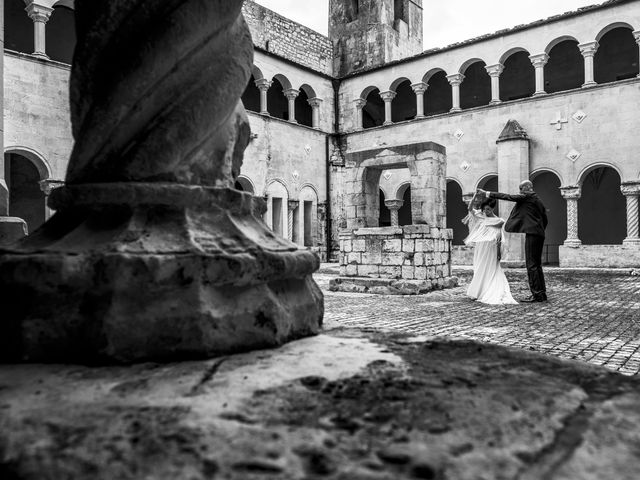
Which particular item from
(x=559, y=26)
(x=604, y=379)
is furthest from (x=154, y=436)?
(x=559, y=26)

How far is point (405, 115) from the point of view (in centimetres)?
2447

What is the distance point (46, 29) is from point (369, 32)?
43.7ft

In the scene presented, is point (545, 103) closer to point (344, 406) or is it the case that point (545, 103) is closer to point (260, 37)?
point (260, 37)

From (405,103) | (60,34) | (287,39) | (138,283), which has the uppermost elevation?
(287,39)

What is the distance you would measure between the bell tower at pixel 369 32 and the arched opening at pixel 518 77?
5.06 metres

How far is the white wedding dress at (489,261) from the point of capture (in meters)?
8.31

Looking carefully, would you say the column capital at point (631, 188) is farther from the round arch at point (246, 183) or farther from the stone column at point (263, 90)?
the stone column at point (263, 90)

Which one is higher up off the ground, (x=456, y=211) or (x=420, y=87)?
(x=420, y=87)

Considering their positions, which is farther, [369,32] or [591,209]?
[369,32]

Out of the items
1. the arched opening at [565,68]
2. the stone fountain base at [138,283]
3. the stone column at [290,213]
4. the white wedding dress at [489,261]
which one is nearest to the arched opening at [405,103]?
the arched opening at [565,68]

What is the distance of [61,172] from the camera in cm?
1362

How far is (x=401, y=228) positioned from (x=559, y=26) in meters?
11.3

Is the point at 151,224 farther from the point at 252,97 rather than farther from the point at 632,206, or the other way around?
the point at 252,97

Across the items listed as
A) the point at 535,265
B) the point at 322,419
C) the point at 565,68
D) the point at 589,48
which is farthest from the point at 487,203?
the point at 565,68
